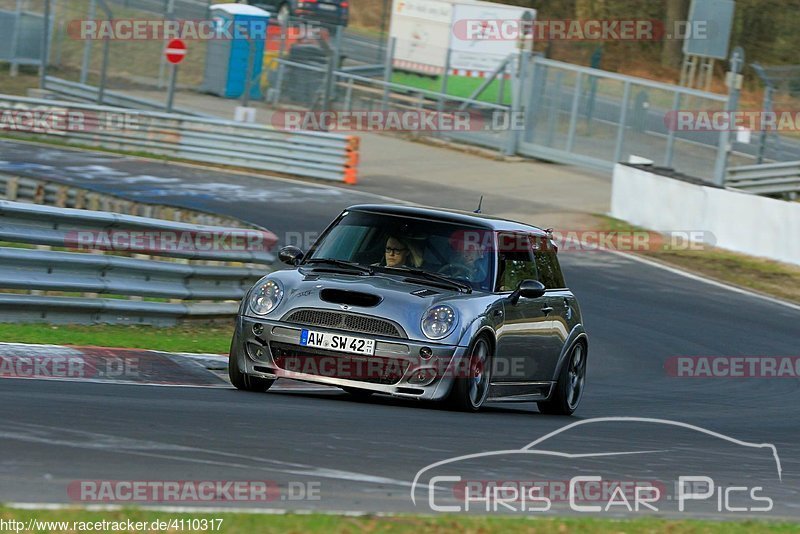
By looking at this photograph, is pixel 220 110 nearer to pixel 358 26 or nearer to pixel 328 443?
pixel 358 26

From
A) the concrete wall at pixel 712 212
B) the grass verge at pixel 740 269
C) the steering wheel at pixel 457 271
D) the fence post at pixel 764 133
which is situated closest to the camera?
the steering wheel at pixel 457 271

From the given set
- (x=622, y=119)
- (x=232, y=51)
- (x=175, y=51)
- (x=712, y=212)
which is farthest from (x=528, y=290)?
(x=232, y=51)

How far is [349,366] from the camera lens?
9.18 meters

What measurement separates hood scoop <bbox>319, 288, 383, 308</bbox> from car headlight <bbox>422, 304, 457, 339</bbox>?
345 mm

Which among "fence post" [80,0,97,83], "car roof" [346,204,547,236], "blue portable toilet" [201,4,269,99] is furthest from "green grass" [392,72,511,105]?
"car roof" [346,204,547,236]

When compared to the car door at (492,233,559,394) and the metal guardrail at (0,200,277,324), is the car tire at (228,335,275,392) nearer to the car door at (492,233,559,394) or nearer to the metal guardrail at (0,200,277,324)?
the car door at (492,233,559,394)

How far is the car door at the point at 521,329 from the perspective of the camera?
10062 millimetres

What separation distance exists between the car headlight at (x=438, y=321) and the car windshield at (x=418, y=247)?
2.30 ft

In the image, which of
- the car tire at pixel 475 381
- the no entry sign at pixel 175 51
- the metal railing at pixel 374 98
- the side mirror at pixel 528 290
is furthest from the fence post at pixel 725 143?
the car tire at pixel 475 381

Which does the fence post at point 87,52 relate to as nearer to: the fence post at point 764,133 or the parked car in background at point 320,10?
the parked car in background at point 320,10

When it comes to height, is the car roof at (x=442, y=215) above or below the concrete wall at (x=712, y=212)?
above

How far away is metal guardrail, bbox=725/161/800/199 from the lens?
27.4m

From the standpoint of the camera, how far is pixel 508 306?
1008cm

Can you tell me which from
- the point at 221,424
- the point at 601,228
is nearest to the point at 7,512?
the point at 221,424
